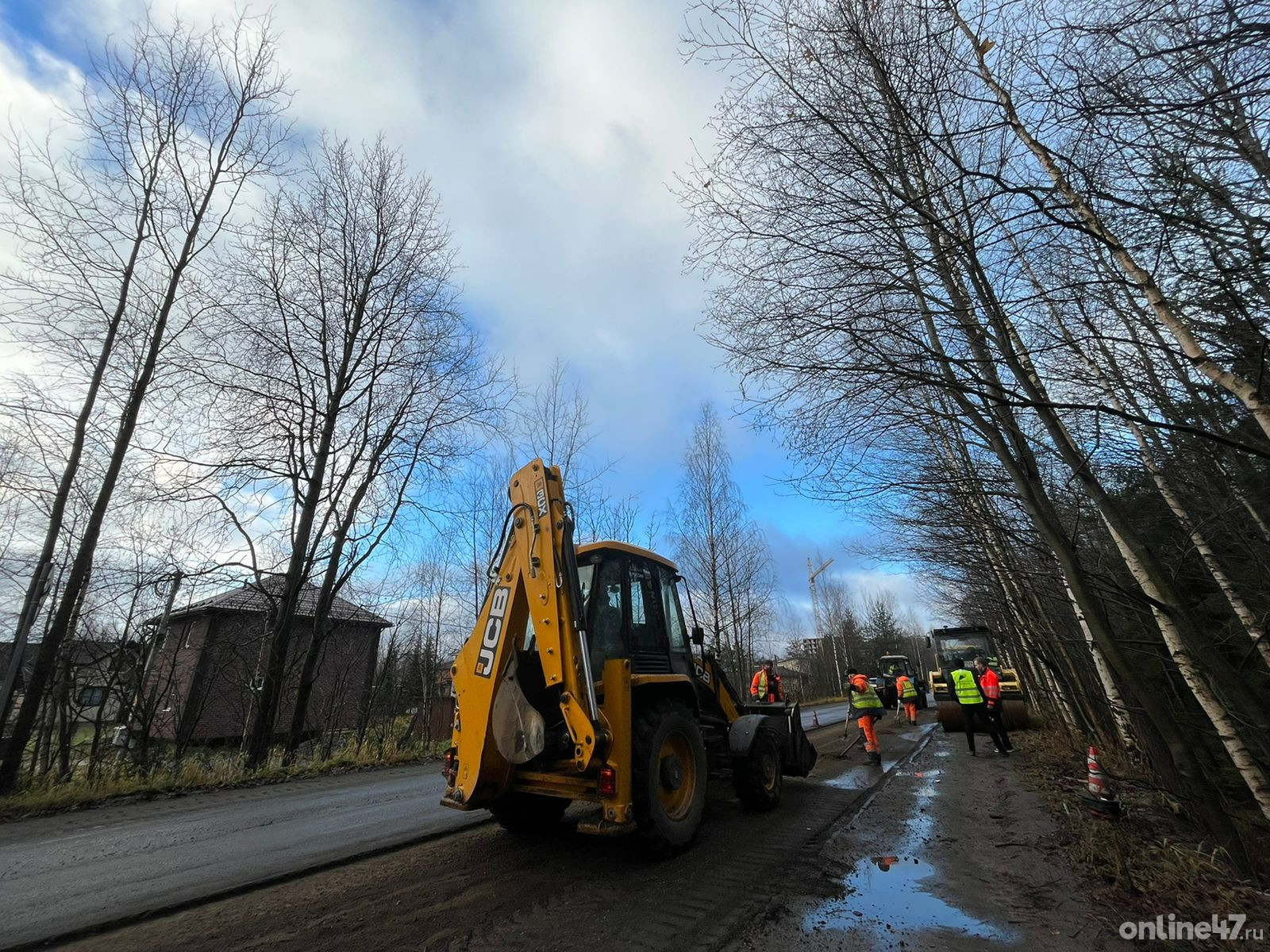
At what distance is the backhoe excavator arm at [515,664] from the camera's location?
4043mm

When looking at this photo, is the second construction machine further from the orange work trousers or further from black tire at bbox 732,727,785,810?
the orange work trousers

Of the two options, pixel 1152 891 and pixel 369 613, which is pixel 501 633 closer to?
pixel 1152 891

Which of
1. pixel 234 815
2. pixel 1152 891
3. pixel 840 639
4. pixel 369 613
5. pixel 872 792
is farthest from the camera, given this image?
pixel 840 639

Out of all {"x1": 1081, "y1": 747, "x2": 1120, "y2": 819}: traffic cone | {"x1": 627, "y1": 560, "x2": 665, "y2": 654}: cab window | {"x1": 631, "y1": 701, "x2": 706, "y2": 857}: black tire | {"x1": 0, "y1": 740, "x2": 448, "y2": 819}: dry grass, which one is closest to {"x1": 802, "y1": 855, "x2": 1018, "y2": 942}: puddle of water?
{"x1": 631, "y1": 701, "x2": 706, "y2": 857}: black tire

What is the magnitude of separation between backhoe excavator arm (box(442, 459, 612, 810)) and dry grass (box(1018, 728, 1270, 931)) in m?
3.48

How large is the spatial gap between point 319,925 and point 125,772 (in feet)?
24.4

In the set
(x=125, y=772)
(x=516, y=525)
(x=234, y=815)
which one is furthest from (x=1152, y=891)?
(x=125, y=772)

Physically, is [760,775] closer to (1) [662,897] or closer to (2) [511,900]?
(1) [662,897]

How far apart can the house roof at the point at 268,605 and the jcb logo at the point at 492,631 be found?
7.65 metres

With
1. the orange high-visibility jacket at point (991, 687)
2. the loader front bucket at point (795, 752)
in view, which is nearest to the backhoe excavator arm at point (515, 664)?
the loader front bucket at point (795, 752)

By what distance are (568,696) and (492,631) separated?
86cm

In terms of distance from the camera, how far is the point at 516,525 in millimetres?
4684

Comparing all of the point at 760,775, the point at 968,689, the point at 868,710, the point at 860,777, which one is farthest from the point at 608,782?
the point at 968,689

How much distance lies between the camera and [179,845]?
4.88 meters
